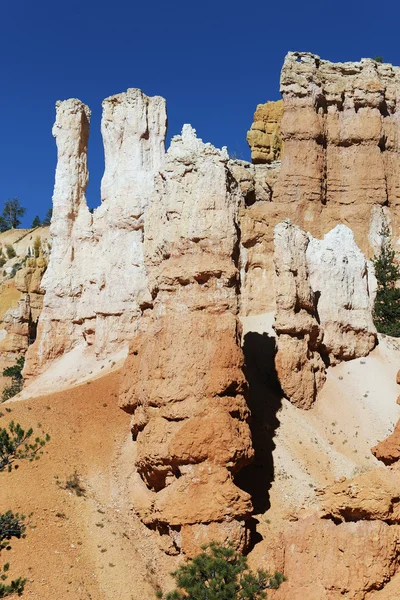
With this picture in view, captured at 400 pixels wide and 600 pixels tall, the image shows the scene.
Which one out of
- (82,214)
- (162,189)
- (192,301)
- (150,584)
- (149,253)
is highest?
(82,214)

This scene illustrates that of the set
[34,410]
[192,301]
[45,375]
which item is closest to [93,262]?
[45,375]

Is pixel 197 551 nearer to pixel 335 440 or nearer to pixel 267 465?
pixel 267 465

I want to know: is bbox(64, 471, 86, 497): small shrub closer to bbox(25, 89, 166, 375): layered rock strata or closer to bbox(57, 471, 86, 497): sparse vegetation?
bbox(57, 471, 86, 497): sparse vegetation

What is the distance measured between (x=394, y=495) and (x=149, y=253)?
1102 cm

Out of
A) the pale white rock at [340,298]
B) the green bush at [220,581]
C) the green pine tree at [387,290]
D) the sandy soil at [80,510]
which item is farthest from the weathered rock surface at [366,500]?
the green pine tree at [387,290]

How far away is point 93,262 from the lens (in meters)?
34.8

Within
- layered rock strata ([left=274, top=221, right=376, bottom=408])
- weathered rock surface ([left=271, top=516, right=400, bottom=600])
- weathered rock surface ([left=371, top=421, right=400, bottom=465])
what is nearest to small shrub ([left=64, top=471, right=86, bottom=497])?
weathered rock surface ([left=271, top=516, right=400, bottom=600])

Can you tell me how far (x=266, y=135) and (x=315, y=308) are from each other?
24.7 metres

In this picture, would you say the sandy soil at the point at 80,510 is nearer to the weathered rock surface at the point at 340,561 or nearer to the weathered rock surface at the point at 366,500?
the weathered rock surface at the point at 340,561

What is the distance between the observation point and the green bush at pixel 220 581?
12852 mm

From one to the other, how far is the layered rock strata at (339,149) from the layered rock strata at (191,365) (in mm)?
19527

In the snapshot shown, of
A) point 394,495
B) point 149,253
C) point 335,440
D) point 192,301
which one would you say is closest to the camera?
point 394,495

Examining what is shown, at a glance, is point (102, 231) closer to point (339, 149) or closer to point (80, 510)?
point (339, 149)

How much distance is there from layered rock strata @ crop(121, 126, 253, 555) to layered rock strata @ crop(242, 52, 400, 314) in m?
19.5
